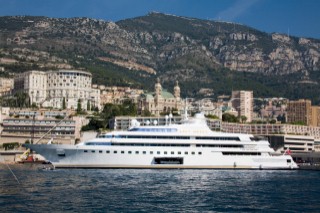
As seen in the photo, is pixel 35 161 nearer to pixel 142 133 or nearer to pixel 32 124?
pixel 32 124

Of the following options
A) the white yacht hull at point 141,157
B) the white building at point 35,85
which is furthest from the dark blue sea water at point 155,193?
the white building at point 35,85

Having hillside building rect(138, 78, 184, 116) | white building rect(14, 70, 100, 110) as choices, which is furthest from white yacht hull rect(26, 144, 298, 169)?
hillside building rect(138, 78, 184, 116)

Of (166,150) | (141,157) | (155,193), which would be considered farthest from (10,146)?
(155,193)

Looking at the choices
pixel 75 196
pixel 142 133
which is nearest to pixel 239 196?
pixel 75 196

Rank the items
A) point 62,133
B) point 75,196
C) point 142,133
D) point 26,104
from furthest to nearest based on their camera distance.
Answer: point 26,104 → point 62,133 → point 142,133 → point 75,196

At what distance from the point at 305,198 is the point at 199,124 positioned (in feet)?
131

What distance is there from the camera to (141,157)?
8550cm

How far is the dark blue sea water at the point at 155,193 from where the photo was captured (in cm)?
4409

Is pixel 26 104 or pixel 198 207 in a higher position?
pixel 26 104

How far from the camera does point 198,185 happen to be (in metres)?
60.8

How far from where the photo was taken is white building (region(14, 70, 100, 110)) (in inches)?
7200

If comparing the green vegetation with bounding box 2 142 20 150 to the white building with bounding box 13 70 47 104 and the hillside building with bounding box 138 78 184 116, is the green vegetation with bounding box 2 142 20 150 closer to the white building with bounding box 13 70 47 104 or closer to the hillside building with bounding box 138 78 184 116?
the white building with bounding box 13 70 47 104

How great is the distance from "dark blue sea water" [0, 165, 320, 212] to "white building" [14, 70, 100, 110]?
373 feet

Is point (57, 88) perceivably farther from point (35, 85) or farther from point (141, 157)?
point (141, 157)
